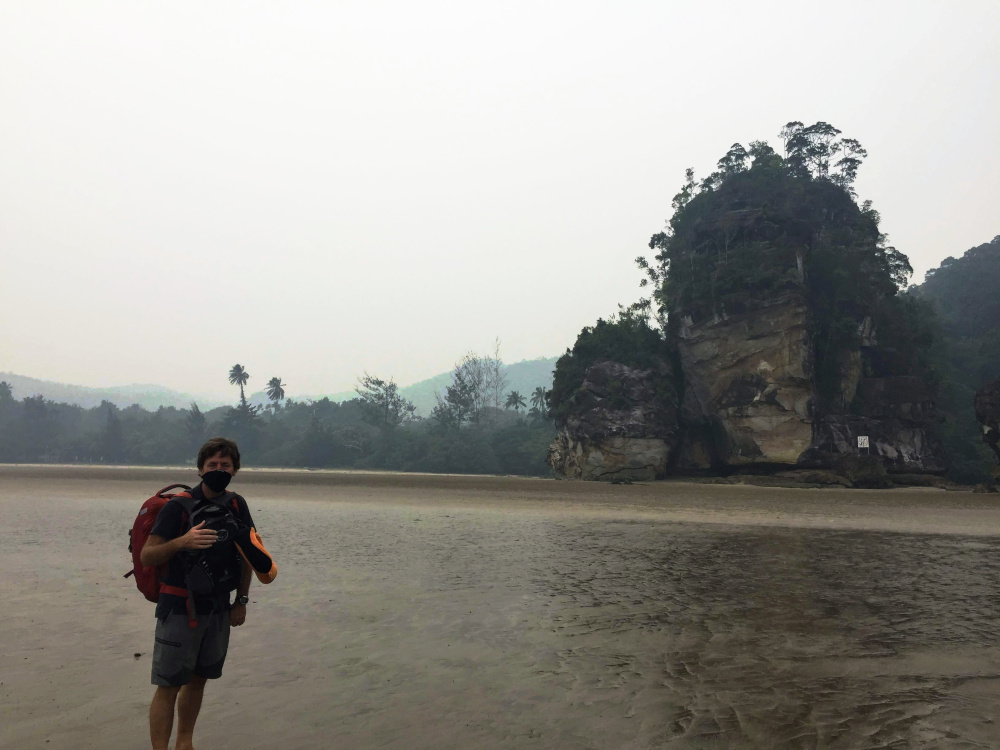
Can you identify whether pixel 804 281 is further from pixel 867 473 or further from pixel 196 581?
pixel 196 581

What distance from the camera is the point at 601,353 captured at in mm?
60281

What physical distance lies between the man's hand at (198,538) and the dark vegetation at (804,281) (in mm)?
51267

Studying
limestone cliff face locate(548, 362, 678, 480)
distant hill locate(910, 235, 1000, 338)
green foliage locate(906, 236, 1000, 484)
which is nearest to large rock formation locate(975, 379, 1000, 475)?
green foliage locate(906, 236, 1000, 484)

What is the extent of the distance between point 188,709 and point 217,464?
1.62 metres

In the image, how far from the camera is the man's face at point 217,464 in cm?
407

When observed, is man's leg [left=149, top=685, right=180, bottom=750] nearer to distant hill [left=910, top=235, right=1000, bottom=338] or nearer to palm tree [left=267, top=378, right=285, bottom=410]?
distant hill [left=910, top=235, right=1000, bottom=338]

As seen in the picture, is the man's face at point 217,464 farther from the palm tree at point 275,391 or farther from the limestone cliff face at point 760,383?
the palm tree at point 275,391

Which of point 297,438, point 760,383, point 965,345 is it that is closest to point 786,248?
point 760,383

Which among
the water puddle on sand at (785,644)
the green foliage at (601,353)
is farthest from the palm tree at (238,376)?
the water puddle on sand at (785,644)

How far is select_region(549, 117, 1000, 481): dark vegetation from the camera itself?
50.3 meters

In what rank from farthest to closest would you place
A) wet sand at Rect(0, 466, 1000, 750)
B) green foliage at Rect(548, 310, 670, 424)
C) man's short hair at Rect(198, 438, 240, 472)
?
green foliage at Rect(548, 310, 670, 424) → wet sand at Rect(0, 466, 1000, 750) → man's short hair at Rect(198, 438, 240, 472)

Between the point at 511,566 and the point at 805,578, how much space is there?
17.7ft

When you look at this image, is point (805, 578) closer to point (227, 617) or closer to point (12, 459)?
point (227, 617)

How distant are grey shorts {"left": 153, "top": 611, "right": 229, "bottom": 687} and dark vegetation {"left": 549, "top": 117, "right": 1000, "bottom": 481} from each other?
51146 millimetres
